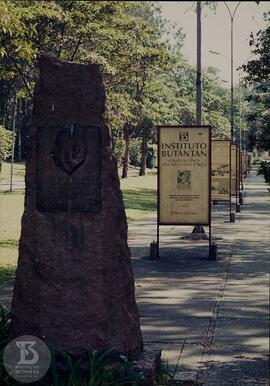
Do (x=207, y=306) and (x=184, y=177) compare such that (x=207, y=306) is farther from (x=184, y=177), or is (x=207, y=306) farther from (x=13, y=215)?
(x=13, y=215)

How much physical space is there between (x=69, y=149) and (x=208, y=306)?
12.6ft

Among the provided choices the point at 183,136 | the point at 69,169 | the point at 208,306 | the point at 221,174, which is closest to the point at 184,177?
the point at 183,136

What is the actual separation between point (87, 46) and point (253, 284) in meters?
13.9

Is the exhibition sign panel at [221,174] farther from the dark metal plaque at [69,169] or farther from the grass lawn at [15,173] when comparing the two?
the grass lawn at [15,173]

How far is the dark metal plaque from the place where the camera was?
556cm

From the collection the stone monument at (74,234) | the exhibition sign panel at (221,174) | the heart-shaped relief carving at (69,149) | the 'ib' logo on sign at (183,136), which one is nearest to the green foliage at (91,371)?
the stone monument at (74,234)

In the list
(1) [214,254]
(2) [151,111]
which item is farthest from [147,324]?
(2) [151,111]

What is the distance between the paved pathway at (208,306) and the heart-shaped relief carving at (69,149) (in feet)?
6.67

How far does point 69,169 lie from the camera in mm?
5594

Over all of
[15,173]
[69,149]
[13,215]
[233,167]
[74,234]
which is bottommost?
[13,215]

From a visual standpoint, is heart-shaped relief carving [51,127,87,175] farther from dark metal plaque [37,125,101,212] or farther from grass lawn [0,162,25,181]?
grass lawn [0,162,25,181]

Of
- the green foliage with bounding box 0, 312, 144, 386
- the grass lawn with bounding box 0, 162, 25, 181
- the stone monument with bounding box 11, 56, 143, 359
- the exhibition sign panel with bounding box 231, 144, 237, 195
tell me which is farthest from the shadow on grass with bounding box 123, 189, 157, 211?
the green foliage with bounding box 0, 312, 144, 386

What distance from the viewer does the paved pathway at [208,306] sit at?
6.12m

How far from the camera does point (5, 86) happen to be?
24.1 metres
